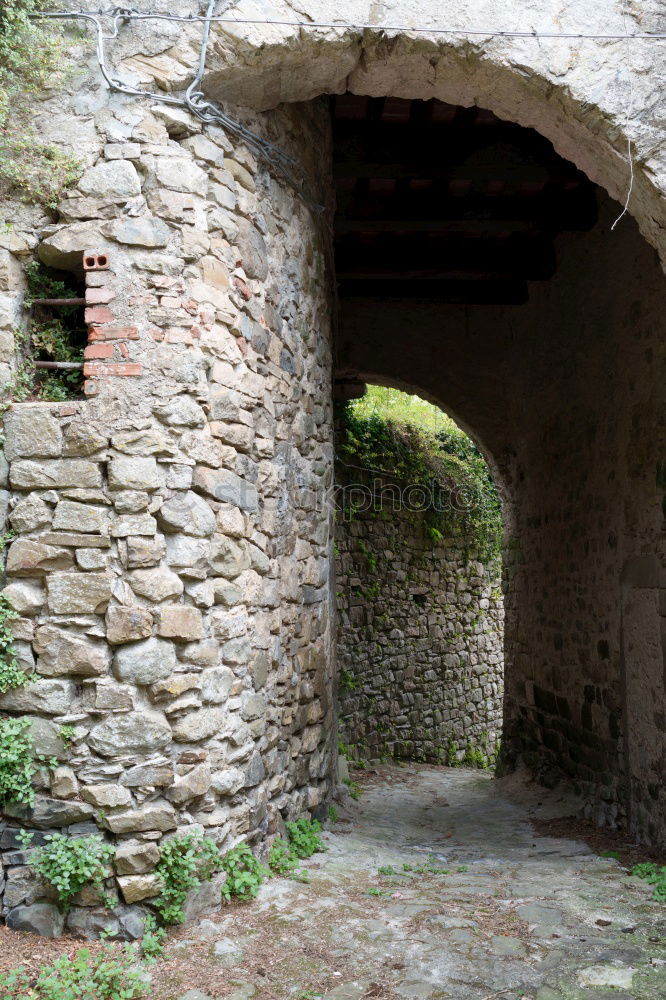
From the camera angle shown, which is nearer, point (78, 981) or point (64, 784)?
point (78, 981)

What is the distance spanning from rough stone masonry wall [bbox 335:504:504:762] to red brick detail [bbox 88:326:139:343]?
5.76m

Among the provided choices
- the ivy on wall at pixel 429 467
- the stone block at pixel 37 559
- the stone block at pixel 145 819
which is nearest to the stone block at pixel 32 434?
the stone block at pixel 37 559

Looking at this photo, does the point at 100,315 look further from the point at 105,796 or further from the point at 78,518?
the point at 105,796

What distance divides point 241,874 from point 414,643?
6.37 m

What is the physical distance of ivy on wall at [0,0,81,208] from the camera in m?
Answer: 3.11

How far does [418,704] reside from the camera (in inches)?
368

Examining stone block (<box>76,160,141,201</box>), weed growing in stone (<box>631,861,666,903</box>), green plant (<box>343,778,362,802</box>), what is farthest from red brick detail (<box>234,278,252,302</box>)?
green plant (<box>343,778,362,802</box>)

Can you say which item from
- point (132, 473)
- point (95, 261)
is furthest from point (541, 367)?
point (132, 473)

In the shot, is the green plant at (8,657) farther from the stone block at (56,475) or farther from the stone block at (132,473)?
the stone block at (132,473)

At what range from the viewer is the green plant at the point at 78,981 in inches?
96.9

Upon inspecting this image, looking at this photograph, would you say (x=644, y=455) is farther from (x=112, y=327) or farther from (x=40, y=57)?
(x=40, y=57)

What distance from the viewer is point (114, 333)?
10.0 feet

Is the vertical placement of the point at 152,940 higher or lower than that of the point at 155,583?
lower

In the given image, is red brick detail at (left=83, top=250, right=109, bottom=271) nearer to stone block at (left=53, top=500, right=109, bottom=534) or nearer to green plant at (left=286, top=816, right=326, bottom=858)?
stone block at (left=53, top=500, right=109, bottom=534)
